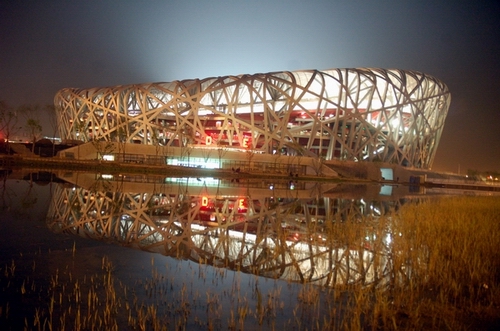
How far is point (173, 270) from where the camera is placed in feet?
22.8

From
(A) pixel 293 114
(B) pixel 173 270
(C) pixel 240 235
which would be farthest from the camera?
(A) pixel 293 114

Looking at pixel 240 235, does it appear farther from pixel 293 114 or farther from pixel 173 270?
pixel 293 114

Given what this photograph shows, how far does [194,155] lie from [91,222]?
135ft

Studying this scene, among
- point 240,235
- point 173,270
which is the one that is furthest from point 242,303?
point 240,235

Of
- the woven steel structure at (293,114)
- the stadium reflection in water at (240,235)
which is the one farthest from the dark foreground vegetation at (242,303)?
the woven steel structure at (293,114)

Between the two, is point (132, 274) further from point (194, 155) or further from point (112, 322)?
point (194, 155)

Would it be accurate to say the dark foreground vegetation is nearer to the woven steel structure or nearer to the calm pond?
the calm pond

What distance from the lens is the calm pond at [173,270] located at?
16.1 feet

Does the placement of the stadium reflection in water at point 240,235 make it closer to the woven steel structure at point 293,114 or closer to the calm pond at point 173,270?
the calm pond at point 173,270

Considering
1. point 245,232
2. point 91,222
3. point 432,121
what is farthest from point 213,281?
point 432,121

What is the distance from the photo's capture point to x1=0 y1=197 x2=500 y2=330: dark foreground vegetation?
4.75m

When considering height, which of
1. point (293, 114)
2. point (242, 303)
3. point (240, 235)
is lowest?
point (242, 303)

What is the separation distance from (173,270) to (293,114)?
2668 inches

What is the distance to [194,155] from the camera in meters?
52.5
